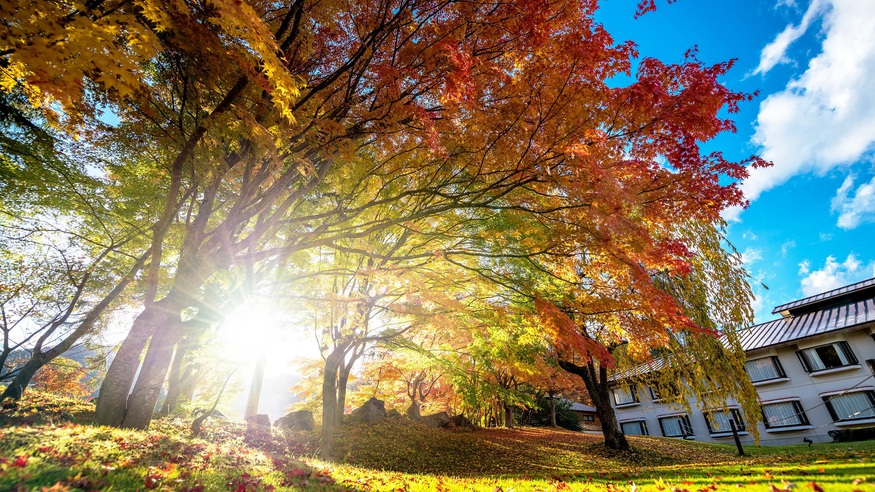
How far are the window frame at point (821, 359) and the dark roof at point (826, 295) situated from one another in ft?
10.7

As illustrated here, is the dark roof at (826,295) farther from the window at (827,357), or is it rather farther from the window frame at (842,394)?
the window frame at (842,394)

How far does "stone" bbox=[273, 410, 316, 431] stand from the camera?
1335 centimetres

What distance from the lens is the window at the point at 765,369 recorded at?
17.3 meters

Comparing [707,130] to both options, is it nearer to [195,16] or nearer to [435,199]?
[435,199]

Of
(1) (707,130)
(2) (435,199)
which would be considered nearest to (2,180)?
(2) (435,199)

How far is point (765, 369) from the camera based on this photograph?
1772 cm

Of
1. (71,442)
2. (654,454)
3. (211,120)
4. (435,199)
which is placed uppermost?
(435,199)

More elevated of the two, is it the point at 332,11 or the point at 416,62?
the point at 332,11

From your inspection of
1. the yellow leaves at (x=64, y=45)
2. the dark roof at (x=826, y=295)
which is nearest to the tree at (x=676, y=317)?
the yellow leaves at (x=64, y=45)

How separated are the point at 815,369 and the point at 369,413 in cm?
2196

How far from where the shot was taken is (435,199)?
769cm

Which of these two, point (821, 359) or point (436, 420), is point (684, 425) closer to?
point (821, 359)

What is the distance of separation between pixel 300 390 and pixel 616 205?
735 inches

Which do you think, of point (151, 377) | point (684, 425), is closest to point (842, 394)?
point (684, 425)
